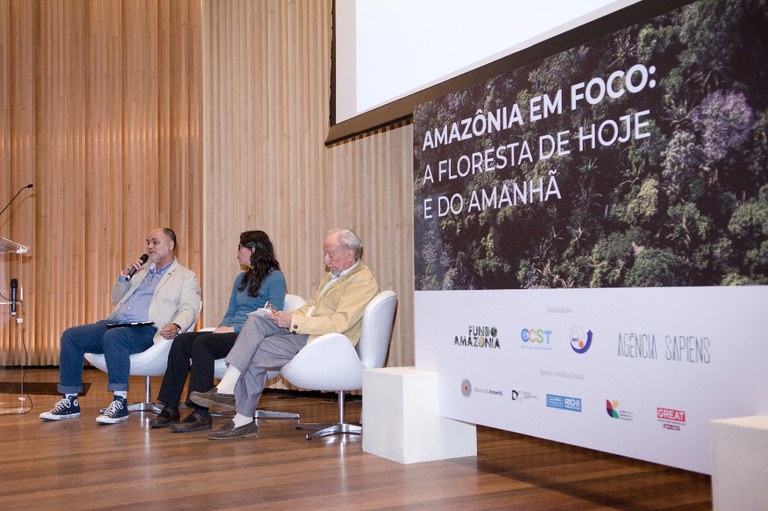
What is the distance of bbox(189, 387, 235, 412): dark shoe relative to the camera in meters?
4.46

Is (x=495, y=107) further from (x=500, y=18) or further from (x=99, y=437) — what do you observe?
(x=99, y=437)

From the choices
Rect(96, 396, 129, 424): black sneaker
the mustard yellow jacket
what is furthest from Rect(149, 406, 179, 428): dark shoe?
the mustard yellow jacket

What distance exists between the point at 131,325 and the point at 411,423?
2465 millimetres

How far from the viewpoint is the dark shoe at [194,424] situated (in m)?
4.80

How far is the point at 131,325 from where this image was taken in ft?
17.8

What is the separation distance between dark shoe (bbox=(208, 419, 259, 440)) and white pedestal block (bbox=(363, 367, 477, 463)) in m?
0.89

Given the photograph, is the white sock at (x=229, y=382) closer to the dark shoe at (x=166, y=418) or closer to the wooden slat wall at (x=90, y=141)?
the dark shoe at (x=166, y=418)

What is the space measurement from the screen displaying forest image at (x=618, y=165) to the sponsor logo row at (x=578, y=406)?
43 cm

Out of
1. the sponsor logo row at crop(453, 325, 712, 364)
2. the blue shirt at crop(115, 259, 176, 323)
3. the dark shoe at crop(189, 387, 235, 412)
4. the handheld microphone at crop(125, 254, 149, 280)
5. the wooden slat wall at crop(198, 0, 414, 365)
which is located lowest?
the dark shoe at crop(189, 387, 235, 412)

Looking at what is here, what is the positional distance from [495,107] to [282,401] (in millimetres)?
3527

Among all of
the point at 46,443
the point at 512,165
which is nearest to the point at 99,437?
the point at 46,443

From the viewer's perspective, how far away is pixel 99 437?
4652 millimetres

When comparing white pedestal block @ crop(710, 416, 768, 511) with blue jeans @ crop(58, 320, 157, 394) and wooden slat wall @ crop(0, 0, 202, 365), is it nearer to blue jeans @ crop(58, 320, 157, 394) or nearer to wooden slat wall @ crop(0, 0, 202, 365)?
blue jeans @ crop(58, 320, 157, 394)

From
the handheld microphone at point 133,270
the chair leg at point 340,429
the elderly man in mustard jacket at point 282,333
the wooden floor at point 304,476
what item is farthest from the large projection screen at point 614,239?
the handheld microphone at point 133,270
